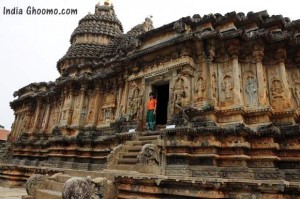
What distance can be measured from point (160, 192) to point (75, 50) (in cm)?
1717

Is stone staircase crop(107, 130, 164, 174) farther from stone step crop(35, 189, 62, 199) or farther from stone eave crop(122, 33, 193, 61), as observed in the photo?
stone eave crop(122, 33, 193, 61)

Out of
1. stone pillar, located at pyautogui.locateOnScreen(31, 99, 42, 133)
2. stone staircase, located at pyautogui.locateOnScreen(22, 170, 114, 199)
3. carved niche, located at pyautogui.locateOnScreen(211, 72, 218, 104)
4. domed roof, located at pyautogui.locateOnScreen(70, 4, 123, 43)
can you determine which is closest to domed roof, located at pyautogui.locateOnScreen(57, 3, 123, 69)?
domed roof, located at pyautogui.locateOnScreen(70, 4, 123, 43)

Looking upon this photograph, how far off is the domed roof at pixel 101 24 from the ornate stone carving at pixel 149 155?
620 inches

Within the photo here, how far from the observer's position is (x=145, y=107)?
1184 centimetres

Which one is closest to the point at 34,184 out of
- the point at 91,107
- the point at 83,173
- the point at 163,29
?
the point at 83,173

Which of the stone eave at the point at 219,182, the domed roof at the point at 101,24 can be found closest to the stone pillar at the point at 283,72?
the stone eave at the point at 219,182

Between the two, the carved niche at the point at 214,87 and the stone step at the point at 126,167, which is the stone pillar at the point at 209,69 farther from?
the stone step at the point at 126,167

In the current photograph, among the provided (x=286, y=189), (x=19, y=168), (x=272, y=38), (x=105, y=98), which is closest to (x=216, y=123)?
(x=286, y=189)

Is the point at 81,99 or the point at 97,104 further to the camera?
the point at 81,99

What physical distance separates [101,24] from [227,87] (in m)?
16.5

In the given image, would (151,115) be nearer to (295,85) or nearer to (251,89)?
(251,89)

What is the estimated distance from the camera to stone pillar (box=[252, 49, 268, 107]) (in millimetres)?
9000

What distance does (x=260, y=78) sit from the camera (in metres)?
9.36

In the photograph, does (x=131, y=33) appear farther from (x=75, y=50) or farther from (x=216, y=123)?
(x=216, y=123)
